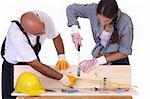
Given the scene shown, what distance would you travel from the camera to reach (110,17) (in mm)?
3191

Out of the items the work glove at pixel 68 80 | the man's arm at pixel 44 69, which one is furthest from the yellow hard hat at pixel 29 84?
the work glove at pixel 68 80

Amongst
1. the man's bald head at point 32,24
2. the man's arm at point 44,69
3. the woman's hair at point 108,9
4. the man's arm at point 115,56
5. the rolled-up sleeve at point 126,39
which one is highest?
the woman's hair at point 108,9

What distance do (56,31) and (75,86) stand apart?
486 millimetres

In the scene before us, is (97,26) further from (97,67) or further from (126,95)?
(126,95)

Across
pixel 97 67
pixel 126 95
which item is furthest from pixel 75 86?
pixel 126 95

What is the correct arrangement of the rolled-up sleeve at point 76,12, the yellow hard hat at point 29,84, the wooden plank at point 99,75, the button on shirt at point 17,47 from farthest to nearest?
1. the rolled-up sleeve at point 76,12
2. the wooden plank at point 99,75
3. the button on shirt at point 17,47
4. the yellow hard hat at point 29,84

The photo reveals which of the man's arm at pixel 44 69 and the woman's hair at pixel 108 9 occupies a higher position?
the woman's hair at pixel 108 9

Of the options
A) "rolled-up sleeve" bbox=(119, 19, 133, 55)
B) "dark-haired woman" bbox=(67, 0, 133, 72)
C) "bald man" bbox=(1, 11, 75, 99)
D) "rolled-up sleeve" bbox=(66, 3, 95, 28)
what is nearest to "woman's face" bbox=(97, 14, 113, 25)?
"dark-haired woman" bbox=(67, 0, 133, 72)

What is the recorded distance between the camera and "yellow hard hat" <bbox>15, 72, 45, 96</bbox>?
3.09m

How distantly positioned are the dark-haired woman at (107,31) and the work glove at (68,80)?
109 mm

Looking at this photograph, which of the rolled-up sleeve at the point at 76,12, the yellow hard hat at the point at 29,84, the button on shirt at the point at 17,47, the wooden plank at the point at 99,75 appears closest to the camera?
the yellow hard hat at the point at 29,84

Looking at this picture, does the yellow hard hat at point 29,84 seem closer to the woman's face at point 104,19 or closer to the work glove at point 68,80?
the work glove at point 68,80

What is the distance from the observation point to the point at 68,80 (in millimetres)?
3293

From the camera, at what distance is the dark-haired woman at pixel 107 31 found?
126 inches
